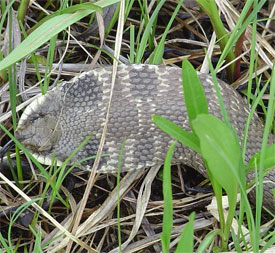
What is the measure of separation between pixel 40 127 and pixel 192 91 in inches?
28.0

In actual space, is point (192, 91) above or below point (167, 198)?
above

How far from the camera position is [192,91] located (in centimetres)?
169

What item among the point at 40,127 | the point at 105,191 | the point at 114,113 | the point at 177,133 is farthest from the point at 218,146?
the point at 105,191

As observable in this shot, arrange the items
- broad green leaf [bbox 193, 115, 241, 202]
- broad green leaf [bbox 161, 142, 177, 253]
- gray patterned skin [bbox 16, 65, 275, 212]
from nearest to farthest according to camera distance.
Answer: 1. broad green leaf [bbox 193, 115, 241, 202]
2. broad green leaf [bbox 161, 142, 177, 253]
3. gray patterned skin [bbox 16, 65, 275, 212]

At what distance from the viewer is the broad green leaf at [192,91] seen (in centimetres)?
167

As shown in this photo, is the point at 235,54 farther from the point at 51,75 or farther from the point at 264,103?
the point at 51,75

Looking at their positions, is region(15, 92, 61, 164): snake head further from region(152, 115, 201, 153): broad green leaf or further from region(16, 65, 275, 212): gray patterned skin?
region(152, 115, 201, 153): broad green leaf

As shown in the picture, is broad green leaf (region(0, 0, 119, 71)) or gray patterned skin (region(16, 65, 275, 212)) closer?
broad green leaf (region(0, 0, 119, 71))

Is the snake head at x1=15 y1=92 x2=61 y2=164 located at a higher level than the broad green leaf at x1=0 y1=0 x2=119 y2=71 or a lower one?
lower

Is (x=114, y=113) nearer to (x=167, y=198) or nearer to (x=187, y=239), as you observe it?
(x=167, y=198)

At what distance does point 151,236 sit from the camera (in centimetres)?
228

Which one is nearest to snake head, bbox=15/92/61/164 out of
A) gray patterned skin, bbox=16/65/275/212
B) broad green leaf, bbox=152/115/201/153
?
gray patterned skin, bbox=16/65/275/212

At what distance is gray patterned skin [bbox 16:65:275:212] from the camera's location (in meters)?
2.14

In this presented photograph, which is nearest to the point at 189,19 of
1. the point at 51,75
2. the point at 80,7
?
the point at 51,75
